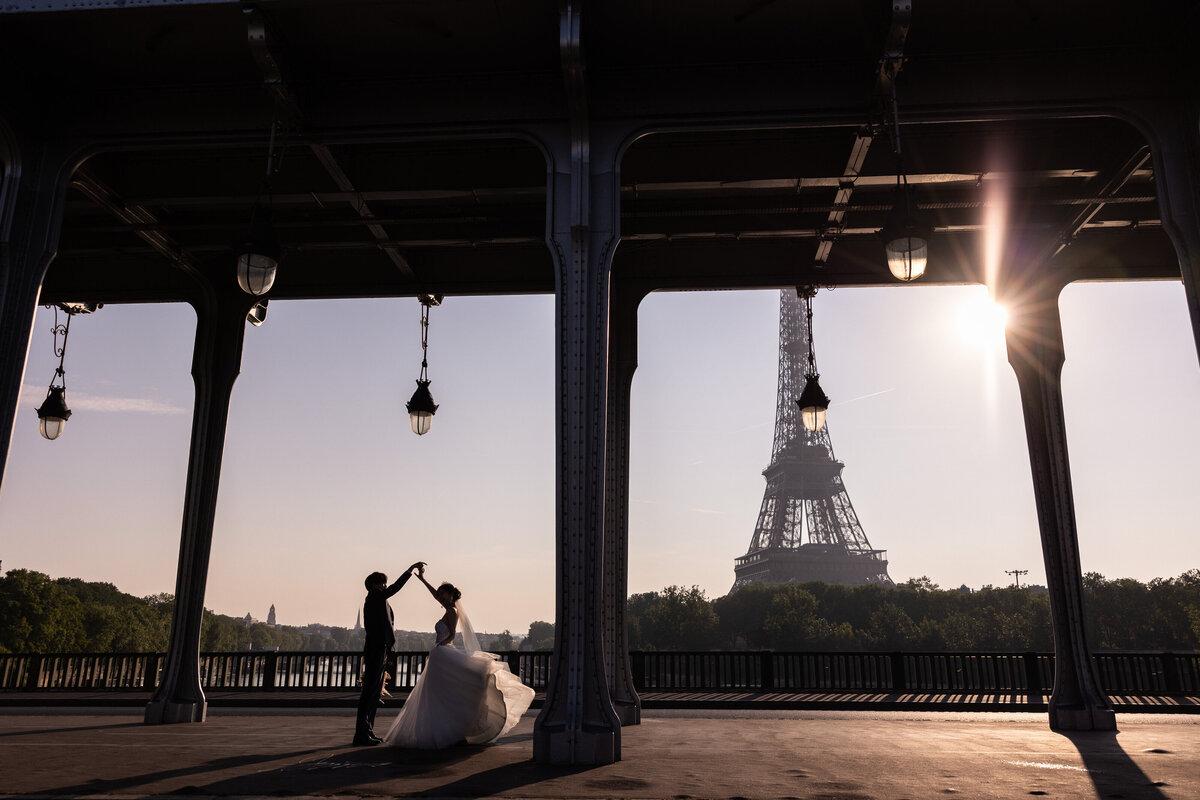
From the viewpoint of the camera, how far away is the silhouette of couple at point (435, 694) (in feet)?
33.9

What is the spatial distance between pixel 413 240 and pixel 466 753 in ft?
25.5

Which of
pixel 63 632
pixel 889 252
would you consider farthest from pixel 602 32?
pixel 63 632

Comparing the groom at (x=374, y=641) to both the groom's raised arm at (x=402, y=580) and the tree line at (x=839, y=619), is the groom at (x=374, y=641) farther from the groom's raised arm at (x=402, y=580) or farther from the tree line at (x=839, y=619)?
the tree line at (x=839, y=619)

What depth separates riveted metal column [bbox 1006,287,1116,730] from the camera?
1246 cm

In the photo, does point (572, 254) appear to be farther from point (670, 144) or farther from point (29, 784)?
point (29, 784)

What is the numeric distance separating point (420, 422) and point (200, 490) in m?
3.51

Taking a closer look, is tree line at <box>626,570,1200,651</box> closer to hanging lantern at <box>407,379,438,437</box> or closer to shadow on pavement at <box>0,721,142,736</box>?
hanging lantern at <box>407,379,438,437</box>

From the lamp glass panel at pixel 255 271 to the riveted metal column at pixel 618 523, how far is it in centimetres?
556

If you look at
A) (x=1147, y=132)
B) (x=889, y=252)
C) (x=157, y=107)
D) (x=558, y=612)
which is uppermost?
(x=157, y=107)

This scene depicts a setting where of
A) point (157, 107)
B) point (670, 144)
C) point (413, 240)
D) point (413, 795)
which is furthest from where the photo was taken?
point (413, 240)

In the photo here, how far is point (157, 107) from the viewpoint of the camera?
412 inches

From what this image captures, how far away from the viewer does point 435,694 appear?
10492 millimetres

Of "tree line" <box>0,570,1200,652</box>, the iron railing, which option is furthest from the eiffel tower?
the iron railing

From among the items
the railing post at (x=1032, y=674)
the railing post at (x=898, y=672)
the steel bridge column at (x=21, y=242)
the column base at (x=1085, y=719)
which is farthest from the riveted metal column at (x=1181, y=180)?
the railing post at (x=898, y=672)
